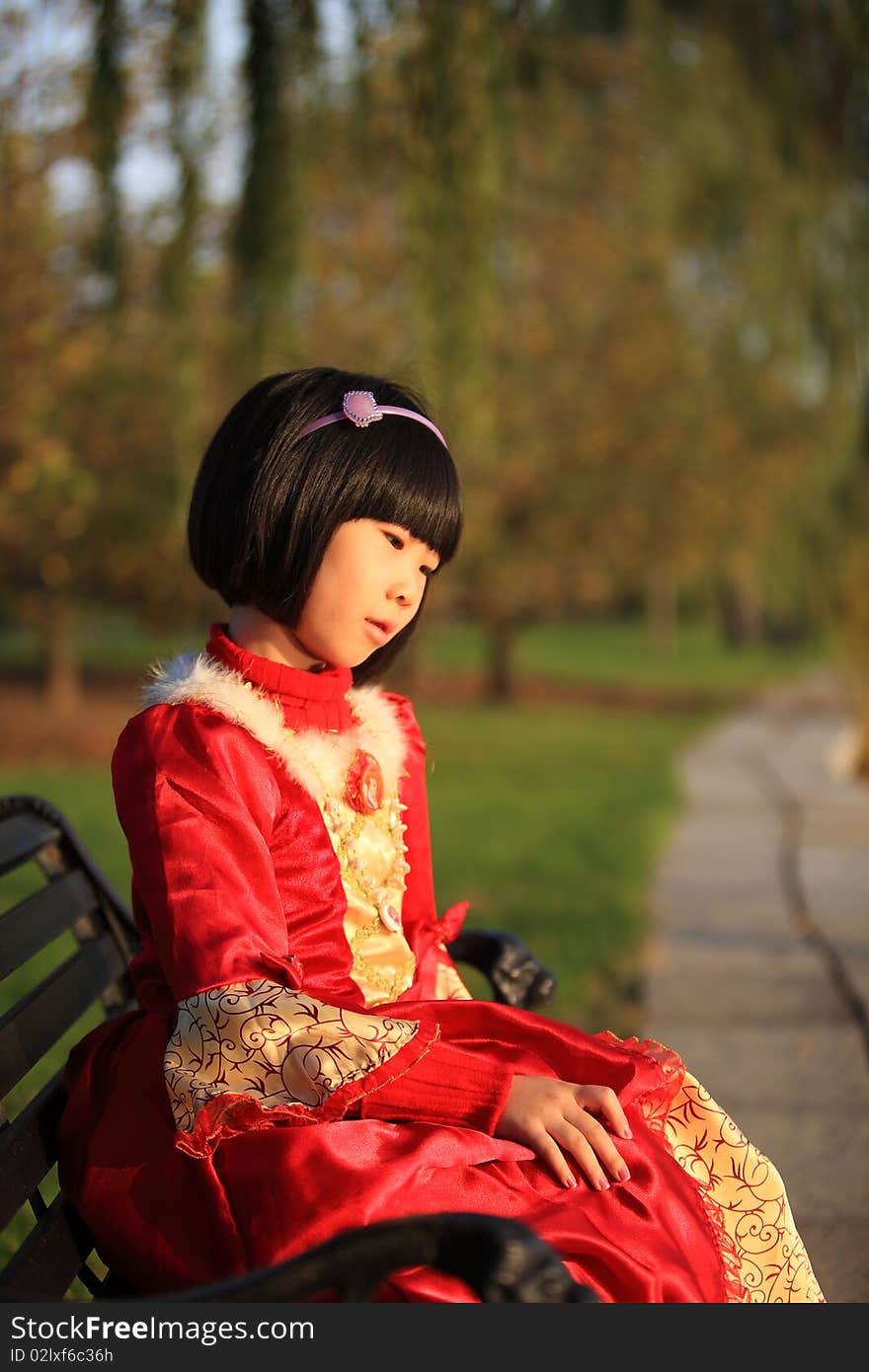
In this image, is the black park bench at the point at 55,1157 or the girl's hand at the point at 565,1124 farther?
the girl's hand at the point at 565,1124

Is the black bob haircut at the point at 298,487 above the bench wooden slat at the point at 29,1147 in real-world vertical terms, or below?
above

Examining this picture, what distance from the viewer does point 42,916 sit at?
205 centimetres

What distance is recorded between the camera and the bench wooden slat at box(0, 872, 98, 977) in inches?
73.4

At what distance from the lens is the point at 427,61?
11.3 feet

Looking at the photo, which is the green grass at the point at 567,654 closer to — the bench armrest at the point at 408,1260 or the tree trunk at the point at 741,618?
the tree trunk at the point at 741,618

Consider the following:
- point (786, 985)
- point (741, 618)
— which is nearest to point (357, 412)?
point (786, 985)

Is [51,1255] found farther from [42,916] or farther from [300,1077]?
[42,916]

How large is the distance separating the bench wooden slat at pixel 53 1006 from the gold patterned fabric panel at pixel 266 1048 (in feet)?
0.90

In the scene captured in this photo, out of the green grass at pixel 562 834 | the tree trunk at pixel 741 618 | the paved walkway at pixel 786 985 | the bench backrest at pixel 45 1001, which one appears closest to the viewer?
the bench backrest at pixel 45 1001

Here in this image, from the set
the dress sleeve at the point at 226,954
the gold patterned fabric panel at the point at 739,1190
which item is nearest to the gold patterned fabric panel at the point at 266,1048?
the dress sleeve at the point at 226,954

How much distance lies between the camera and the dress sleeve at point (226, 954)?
1.55m

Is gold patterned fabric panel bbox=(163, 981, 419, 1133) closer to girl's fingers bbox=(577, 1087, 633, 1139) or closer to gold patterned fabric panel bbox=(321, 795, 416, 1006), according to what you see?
girl's fingers bbox=(577, 1087, 633, 1139)

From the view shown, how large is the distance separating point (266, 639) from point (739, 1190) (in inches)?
36.8

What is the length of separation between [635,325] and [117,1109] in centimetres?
1477
